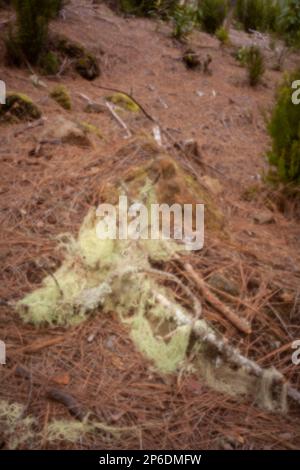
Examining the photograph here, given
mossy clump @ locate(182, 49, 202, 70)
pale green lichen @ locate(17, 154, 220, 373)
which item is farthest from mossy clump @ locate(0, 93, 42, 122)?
mossy clump @ locate(182, 49, 202, 70)

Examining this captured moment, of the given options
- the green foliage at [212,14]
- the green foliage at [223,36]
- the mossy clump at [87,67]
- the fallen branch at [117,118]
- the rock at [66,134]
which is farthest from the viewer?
the green foliage at [212,14]

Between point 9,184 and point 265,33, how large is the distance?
Answer: 11.3m

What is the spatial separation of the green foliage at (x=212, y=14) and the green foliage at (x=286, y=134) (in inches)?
335

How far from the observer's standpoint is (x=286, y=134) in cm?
377

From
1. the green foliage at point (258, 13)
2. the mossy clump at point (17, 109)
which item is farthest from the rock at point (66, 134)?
the green foliage at point (258, 13)

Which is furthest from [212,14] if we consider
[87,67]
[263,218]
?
[263,218]

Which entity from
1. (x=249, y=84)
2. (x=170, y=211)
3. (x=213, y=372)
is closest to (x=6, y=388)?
(x=213, y=372)

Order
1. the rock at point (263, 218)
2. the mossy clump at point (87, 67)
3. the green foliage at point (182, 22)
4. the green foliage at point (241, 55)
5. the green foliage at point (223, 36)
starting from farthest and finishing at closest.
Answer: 1. the green foliage at point (223, 36)
2. the green foliage at point (241, 55)
3. the green foliage at point (182, 22)
4. the mossy clump at point (87, 67)
5. the rock at point (263, 218)

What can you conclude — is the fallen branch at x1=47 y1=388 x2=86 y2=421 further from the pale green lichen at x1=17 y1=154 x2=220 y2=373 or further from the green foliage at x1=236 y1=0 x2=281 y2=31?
the green foliage at x1=236 y1=0 x2=281 y2=31

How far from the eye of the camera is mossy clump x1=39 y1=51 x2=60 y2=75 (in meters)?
5.84

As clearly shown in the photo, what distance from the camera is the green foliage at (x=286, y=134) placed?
145 inches

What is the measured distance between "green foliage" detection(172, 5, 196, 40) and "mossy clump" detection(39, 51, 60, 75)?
378 cm

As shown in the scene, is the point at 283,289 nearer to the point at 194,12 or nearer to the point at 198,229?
the point at 198,229

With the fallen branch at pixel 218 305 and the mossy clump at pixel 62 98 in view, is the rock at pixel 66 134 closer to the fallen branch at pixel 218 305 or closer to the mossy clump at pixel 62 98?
the mossy clump at pixel 62 98
